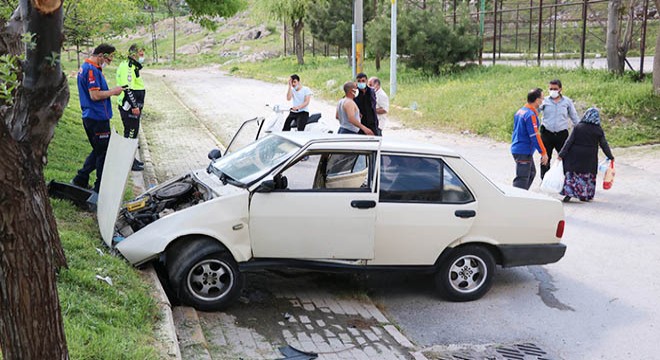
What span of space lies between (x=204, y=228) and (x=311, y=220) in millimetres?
945

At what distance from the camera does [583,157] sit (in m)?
11.0

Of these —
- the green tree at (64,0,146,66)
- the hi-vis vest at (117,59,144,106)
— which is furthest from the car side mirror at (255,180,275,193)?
the hi-vis vest at (117,59,144,106)

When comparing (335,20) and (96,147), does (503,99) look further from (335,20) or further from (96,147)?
(335,20)

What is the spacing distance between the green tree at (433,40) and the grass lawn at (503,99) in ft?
1.95

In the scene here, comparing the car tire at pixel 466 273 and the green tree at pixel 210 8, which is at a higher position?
the green tree at pixel 210 8

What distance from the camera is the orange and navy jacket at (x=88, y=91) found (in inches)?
346

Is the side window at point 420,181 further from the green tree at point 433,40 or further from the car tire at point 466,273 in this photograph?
the green tree at point 433,40

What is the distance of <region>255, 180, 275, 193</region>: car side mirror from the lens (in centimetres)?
637

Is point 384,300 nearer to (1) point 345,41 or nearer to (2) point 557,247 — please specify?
(2) point 557,247

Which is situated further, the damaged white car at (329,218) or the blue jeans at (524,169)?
the blue jeans at (524,169)

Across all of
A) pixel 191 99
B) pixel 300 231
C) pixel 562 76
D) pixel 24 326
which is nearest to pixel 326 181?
pixel 300 231

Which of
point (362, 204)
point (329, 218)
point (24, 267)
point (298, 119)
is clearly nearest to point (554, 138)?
point (298, 119)

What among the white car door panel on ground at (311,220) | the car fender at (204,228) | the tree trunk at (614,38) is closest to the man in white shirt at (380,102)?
the white car door panel on ground at (311,220)

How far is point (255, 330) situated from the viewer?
6.13 m
